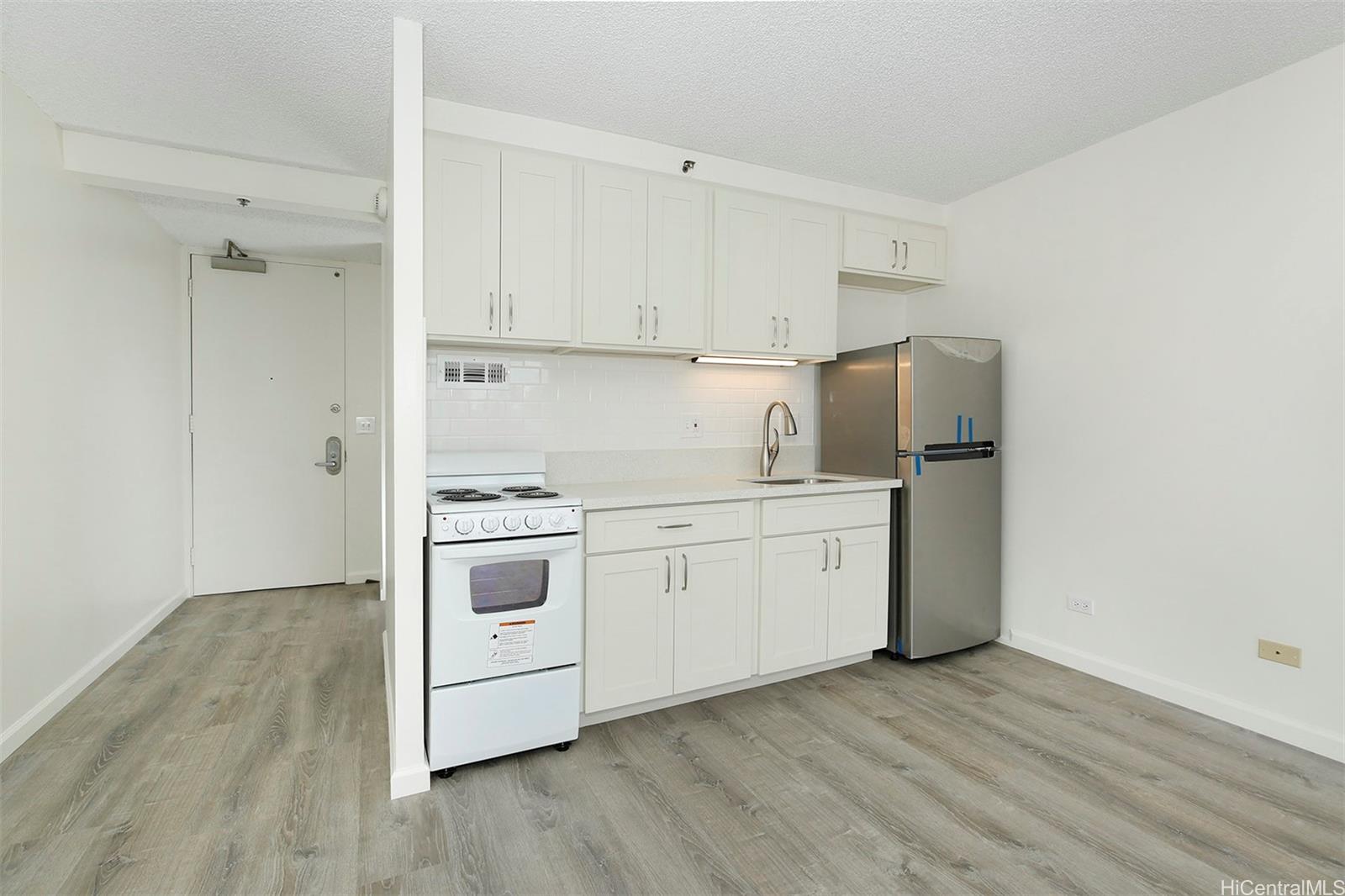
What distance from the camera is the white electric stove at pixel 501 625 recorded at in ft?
7.45

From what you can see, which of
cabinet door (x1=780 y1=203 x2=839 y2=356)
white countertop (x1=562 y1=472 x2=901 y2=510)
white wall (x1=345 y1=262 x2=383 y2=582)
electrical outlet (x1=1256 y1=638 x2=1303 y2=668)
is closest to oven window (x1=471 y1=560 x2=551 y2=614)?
white countertop (x1=562 y1=472 x2=901 y2=510)

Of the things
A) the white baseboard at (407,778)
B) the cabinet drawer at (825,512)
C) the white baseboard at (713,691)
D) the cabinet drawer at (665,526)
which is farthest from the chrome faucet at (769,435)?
the white baseboard at (407,778)

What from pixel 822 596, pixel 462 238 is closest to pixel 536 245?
pixel 462 238

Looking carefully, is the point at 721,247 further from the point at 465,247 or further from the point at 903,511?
the point at 903,511

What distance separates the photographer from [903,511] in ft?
11.0

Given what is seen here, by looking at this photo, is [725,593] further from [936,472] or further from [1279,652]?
[1279,652]

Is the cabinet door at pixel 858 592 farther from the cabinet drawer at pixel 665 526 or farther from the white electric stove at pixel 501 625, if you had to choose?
the white electric stove at pixel 501 625

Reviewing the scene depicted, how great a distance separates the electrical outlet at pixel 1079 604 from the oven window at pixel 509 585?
105 inches

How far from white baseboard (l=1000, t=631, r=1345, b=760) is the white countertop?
1.20 m

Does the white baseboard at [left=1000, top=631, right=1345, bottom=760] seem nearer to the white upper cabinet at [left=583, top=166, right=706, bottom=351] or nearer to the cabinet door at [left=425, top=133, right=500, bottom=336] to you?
the white upper cabinet at [left=583, top=166, right=706, bottom=351]

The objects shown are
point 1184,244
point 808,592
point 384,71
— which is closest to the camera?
point 384,71

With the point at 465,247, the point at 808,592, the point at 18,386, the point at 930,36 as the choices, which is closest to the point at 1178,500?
the point at 808,592

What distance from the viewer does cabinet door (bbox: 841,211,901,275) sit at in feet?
11.9

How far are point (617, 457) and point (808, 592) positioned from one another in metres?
1.17
